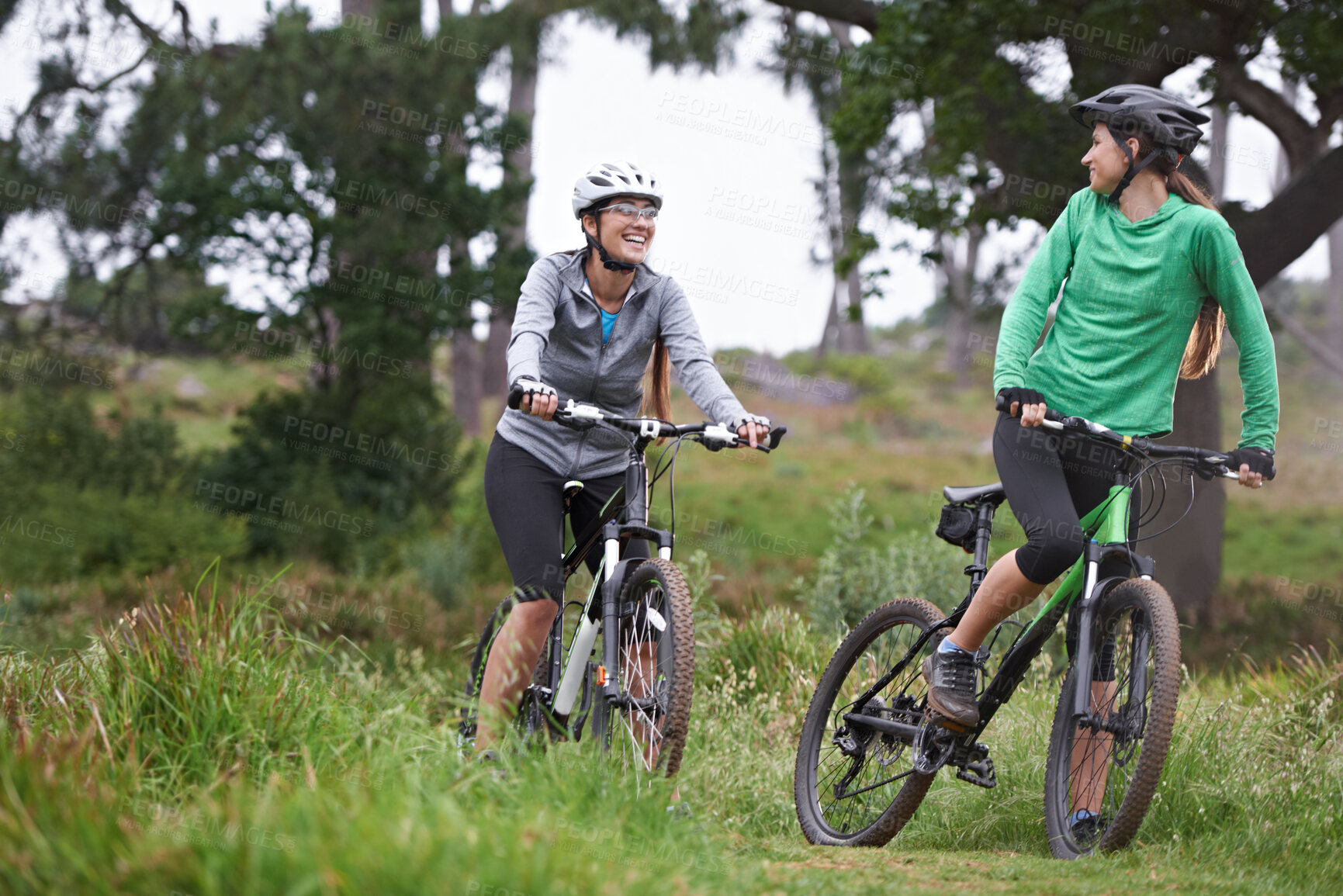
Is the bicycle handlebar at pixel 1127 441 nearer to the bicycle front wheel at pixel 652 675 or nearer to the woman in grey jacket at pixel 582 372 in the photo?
the woman in grey jacket at pixel 582 372

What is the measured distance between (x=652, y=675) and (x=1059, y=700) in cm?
127

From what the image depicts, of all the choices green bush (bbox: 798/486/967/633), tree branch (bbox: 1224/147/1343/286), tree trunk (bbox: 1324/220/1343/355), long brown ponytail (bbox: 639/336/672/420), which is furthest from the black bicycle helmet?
tree trunk (bbox: 1324/220/1343/355)

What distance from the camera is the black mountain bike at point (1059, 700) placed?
3252 millimetres

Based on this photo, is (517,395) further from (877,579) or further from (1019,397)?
(877,579)

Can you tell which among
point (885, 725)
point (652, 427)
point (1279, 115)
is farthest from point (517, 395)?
point (1279, 115)

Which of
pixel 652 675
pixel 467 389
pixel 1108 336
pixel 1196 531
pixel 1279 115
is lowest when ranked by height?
pixel 652 675

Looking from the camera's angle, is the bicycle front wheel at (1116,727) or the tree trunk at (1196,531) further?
the tree trunk at (1196,531)

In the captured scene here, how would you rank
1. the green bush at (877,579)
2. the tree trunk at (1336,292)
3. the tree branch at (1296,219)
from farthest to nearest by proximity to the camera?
the tree trunk at (1336,292) < the tree branch at (1296,219) < the green bush at (877,579)

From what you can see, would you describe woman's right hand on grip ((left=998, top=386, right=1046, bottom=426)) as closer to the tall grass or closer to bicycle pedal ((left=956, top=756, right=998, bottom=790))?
bicycle pedal ((left=956, top=756, right=998, bottom=790))

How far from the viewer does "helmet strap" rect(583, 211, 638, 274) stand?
158 inches

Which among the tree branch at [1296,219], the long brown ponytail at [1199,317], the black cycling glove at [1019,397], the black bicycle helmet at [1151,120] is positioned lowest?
the black cycling glove at [1019,397]

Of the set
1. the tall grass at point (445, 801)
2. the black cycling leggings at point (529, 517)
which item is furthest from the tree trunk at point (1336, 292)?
the black cycling leggings at point (529, 517)

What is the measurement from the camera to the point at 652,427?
372cm

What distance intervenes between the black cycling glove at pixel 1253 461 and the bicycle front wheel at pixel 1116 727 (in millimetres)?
449
